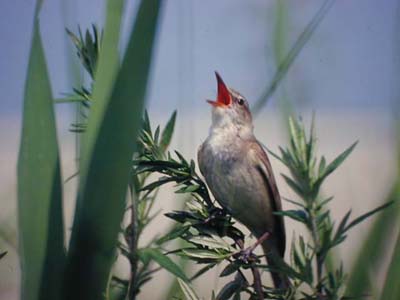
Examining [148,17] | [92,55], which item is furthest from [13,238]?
[148,17]

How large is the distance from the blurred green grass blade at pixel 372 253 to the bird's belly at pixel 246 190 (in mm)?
419

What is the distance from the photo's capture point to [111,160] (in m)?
0.52

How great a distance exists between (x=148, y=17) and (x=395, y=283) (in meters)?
0.42

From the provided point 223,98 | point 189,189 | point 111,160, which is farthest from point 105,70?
point 223,98

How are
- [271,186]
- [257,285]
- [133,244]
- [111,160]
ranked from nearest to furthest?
1. [111,160]
2. [257,285]
3. [133,244]
4. [271,186]

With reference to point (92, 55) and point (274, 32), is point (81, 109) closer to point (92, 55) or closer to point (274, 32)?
point (92, 55)

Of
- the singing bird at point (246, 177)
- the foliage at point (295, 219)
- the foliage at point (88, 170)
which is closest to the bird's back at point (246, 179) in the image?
the singing bird at point (246, 177)

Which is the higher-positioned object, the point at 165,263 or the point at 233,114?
the point at 233,114

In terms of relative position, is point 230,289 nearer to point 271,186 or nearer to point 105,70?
point 105,70

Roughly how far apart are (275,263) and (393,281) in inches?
5.4

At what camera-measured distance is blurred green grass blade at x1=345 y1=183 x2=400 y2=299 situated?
0.65 meters

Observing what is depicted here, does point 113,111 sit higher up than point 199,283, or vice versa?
point 113,111

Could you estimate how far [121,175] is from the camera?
52 cm

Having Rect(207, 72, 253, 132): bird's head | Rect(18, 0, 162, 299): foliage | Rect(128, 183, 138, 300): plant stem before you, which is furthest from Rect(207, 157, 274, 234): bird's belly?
Rect(18, 0, 162, 299): foliage
